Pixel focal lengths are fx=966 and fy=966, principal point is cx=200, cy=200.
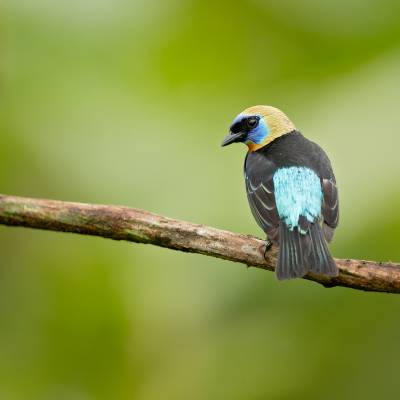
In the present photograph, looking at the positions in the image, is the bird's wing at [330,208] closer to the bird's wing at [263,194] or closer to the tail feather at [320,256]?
the tail feather at [320,256]

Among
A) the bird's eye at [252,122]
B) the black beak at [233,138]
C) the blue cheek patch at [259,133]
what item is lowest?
the black beak at [233,138]

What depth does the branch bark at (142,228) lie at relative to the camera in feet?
14.5

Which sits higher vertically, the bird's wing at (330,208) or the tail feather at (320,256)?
the bird's wing at (330,208)

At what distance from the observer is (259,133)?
585 centimetres

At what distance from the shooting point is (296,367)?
5586 millimetres

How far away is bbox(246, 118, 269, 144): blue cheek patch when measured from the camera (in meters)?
5.83

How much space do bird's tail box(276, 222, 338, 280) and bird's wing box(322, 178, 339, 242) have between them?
0.16ft

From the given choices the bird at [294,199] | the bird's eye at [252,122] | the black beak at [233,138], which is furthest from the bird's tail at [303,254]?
the bird's eye at [252,122]

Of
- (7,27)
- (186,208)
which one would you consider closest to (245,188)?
(186,208)

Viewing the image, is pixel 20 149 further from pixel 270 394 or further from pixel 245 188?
pixel 270 394

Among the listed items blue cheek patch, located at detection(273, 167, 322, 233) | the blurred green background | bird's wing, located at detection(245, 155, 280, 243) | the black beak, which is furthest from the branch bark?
the black beak

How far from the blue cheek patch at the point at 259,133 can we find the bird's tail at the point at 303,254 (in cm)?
103

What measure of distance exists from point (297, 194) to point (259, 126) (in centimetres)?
90

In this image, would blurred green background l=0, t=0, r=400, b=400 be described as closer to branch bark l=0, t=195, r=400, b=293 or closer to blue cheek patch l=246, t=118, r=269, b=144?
blue cheek patch l=246, t=118, r=269, b=144
